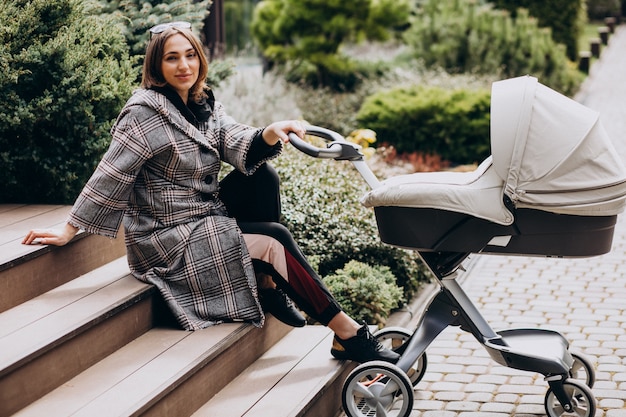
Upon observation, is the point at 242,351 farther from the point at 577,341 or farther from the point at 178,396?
the point at 577,341

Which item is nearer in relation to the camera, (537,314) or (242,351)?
(242,351)

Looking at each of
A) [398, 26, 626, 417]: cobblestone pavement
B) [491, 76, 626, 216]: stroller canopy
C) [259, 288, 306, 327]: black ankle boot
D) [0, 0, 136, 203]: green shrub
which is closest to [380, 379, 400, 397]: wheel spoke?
[398, 26, 626, 417]: cobblestone pavement

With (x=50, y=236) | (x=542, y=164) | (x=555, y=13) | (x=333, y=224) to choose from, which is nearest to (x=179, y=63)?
(x=50, y=236)

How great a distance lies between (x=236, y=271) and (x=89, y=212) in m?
0.71

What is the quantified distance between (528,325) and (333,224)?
136 cm

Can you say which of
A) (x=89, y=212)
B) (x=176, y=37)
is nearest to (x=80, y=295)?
(x=89, y=212)

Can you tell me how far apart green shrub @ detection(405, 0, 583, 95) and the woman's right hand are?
9.55 meters

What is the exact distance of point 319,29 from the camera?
1323 cm

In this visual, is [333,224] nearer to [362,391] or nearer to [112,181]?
[362,391]

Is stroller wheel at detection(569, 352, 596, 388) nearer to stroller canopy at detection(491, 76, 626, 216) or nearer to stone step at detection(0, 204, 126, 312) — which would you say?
stroller canopy at detection(491, 76, 626, 216)

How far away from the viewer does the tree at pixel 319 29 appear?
42.1 feet

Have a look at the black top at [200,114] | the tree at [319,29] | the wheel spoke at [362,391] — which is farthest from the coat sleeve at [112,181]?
the tree at [319,29]

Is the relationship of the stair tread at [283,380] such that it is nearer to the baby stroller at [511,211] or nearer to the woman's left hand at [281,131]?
the baby stroller at [511,211]

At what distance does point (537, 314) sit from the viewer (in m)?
5.70
